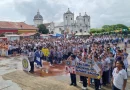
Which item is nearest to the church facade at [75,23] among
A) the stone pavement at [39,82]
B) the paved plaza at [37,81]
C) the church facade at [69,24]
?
the church facade at [69,24]

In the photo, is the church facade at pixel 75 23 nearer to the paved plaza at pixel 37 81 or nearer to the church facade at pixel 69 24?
the church facade at pixel 69 24

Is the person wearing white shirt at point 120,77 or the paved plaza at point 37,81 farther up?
the person wearing white shirt at point 120,77

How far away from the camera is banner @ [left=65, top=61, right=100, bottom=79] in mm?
8625

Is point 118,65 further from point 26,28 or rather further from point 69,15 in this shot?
point 69,15

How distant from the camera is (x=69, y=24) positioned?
10544 cm

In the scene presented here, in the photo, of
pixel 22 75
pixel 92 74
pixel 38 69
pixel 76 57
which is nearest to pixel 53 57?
pixel 38 69

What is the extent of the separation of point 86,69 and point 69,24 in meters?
97.3

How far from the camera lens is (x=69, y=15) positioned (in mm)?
105438

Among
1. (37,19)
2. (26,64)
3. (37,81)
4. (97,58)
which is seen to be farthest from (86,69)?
(37,19)

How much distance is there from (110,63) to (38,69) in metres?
6.26

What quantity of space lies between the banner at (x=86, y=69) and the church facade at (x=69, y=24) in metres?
91.8

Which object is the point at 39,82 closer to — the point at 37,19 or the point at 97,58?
the point at 97,58

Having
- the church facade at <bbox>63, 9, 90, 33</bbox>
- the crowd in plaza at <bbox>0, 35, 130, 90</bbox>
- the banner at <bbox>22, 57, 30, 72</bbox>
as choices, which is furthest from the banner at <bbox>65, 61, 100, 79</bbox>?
the church facade at <bbox>63, 9, 90, 33</bbox>

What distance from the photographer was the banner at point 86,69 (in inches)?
340
